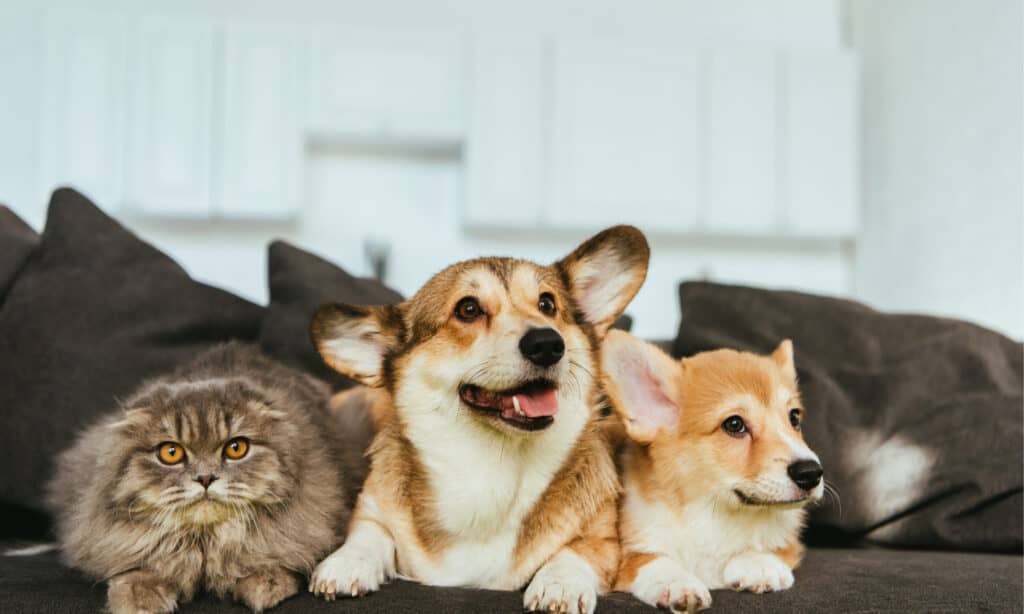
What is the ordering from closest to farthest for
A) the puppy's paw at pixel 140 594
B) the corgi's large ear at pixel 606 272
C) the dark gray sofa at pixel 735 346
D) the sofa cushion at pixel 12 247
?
the puppy's paw at pixel 140 594 < the corgi's large ear at pixel 606 272 < the dark gray sofa at pixel 735 346 < the sofa cushion at pixel 12 247

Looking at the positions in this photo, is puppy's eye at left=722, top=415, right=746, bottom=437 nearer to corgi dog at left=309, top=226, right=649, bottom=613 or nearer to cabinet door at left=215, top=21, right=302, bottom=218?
corgi dog at left=309, top=226, right=649, bottom=613

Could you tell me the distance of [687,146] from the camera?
4.41 metres

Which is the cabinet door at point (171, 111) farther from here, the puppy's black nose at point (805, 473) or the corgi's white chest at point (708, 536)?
the puppy's black nose at point (805, 473)

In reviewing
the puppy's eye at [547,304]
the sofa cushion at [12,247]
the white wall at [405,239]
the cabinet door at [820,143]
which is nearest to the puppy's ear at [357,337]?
the puppy's eye at [547,304]

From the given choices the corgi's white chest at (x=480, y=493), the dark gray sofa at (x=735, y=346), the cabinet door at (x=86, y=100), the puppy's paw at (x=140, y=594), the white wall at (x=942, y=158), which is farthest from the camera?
the cabinet door at (x=86, y=100)

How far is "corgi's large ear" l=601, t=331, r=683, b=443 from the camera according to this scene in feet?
4.96

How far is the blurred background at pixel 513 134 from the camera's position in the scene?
13.4ft

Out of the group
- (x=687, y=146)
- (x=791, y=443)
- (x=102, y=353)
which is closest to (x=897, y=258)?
(x=687, y=146)

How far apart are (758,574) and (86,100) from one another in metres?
4.06

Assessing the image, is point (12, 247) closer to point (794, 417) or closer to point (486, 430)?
point (486, 430)

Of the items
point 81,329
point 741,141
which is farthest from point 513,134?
point 81,329

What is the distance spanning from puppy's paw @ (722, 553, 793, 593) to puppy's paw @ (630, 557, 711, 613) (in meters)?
0.05

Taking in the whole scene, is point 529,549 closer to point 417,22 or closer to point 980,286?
point 980,286

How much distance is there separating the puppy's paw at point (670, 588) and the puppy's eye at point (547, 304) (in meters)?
0.48
